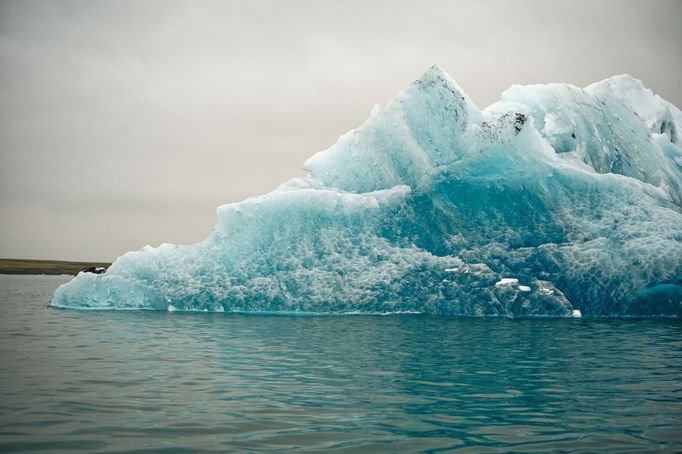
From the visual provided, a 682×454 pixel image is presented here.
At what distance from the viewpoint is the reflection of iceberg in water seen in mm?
22469

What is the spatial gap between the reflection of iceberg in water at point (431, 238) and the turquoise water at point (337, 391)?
6.34m

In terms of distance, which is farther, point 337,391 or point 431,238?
point 431,238

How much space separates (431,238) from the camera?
2492 centimetres

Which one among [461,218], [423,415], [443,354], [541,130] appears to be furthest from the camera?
[541,130]

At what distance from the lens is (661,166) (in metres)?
29.2

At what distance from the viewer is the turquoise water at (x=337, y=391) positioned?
20.2ft

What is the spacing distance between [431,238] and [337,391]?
664 inches

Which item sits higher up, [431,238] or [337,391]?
[431,238]

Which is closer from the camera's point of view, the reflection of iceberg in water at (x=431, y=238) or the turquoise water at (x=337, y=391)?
the turquoise water at (x=337, y=391)

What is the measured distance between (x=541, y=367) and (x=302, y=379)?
419 centimetres

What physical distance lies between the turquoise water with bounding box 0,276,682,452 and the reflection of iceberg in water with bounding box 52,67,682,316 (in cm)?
634

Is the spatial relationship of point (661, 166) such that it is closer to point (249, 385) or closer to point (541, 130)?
point (541, 130)

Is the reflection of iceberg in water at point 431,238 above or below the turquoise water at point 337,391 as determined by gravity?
above

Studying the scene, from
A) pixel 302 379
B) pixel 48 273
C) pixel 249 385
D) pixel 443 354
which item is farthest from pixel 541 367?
pixel 48 273
